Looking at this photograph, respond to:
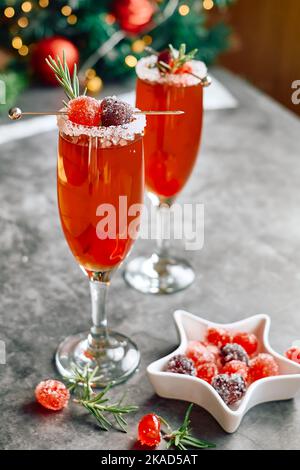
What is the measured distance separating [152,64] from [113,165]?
37 cm

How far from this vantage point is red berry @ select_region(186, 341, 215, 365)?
1.26 metres

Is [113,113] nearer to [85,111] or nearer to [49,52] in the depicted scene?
[85,111]

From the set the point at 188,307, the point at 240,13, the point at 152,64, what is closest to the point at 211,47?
the point at 240,13

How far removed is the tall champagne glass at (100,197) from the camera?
1.16m

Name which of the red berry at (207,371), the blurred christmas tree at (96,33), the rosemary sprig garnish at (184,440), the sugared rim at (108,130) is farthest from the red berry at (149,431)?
the blurred christmas tree at (96,33)

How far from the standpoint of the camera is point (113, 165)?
118 cm

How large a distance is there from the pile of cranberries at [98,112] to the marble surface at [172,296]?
445mm

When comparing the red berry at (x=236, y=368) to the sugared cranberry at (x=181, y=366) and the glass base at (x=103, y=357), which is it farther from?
the glass base at (x=103, y=357)

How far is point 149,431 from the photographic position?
113 cm

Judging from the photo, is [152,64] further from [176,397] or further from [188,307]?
[176,397]

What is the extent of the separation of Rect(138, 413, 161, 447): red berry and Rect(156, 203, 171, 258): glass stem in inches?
22.0

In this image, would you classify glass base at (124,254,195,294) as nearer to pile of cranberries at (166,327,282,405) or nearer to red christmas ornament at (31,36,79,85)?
pile of cranberries at (166,327,282,405)

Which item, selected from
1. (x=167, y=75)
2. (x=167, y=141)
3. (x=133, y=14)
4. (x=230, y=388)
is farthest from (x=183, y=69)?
(x=133, y=14)
